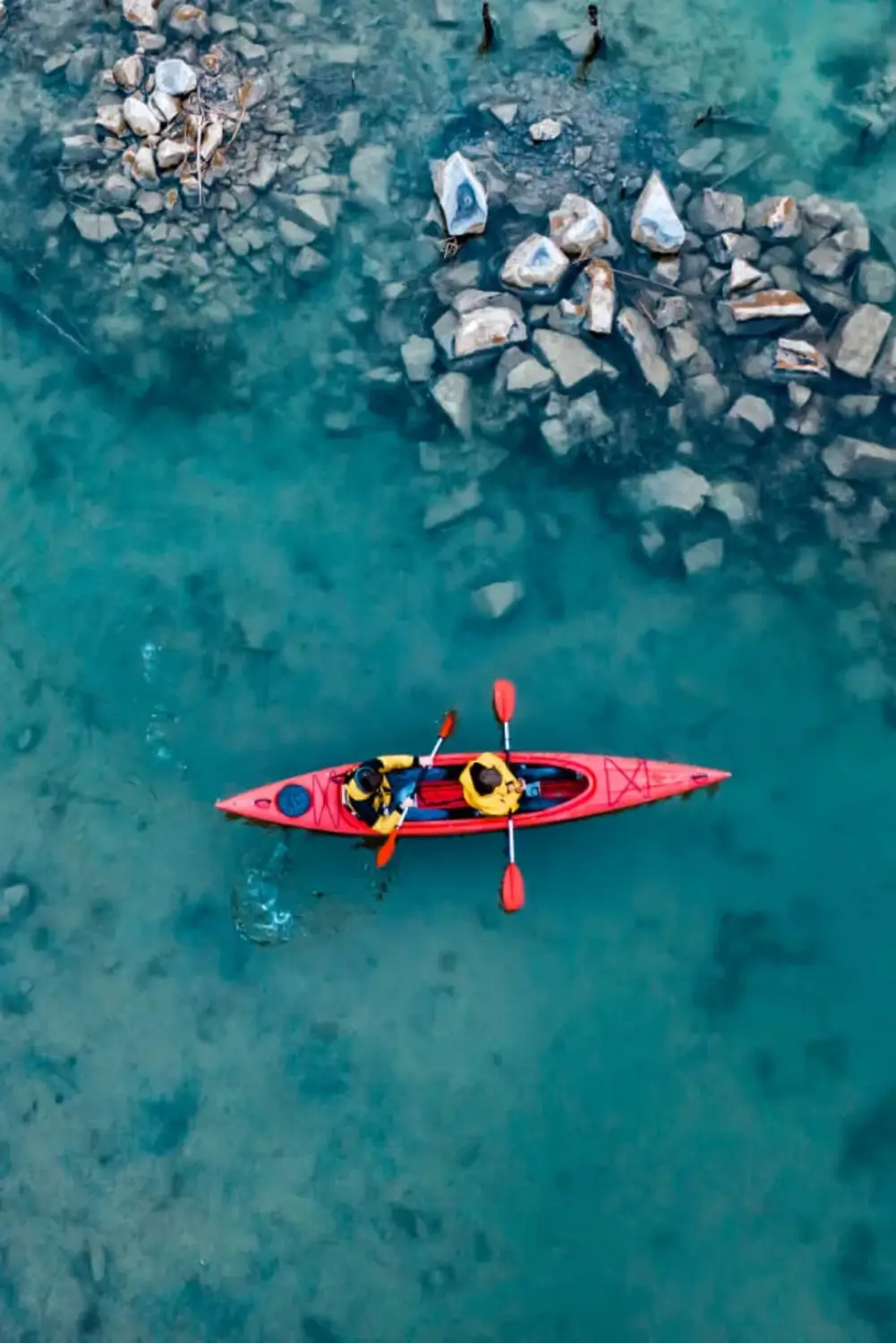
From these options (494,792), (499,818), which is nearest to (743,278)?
(494,792)

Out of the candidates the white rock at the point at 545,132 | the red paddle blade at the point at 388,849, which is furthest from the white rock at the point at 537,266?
the red paddle blade at the point at 388,849

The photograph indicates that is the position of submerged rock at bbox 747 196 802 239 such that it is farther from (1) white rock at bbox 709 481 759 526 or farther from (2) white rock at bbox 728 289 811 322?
(1) white rock at bbox 709 481 759 526

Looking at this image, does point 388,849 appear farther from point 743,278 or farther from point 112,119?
point 112,119

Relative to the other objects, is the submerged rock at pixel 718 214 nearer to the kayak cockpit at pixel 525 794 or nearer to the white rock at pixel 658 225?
the white rock at pixel 658 225

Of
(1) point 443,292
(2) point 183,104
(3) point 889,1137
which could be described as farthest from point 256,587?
(3) point 889,1137

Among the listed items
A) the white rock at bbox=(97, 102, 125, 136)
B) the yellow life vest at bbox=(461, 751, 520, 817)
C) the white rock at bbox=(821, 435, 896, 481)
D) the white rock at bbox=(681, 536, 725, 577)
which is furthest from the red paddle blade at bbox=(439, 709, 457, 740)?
the white rock at bbox=(97, 102, 125, 136)
